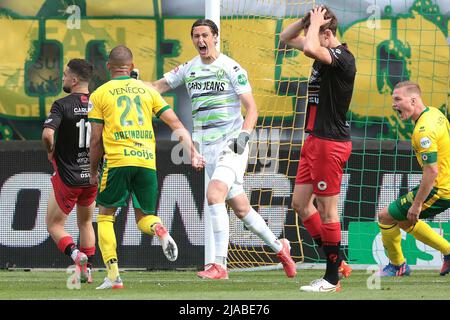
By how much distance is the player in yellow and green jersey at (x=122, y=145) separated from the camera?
27.2 feet

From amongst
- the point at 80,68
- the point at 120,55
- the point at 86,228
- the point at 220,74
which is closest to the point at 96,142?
the point at 120,55

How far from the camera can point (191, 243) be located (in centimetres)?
1171

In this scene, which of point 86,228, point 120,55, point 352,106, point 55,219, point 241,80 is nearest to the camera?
point 120,55

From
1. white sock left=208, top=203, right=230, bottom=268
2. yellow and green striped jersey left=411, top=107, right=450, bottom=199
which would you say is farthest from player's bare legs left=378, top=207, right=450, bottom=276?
white sock left=208, top=203, right=230, bottom=268

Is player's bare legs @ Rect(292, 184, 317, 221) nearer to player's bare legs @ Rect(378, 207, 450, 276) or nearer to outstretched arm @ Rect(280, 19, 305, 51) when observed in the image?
outstretched arm @ Rect(280, 19, 305, 51)

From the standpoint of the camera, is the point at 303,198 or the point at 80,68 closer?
the point at 303,198

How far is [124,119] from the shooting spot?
8.30m

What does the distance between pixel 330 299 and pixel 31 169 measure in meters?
5.22

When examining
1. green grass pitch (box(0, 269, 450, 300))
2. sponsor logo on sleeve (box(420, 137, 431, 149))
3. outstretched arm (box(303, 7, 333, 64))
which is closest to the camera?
green grass pitch (box(0, 269, 450, 300))

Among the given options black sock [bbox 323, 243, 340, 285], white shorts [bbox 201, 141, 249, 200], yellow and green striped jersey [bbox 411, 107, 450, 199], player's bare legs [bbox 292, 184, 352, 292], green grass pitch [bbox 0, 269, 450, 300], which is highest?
yellow and green striped jersey [bbox 411, 107, 450, 199]

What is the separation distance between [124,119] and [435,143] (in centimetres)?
283

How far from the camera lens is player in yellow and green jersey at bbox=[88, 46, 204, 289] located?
830cm

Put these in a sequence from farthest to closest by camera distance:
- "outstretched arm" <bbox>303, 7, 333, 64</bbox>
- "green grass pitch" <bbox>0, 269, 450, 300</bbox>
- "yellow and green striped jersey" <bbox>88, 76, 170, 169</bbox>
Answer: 1. "yellow and green striped jersey" <bbox>88, 76, 170, 169</bbox>
2. "outstretched arm" <bbox>303, 7, 333, 64</bbox>
3. "green grass pitch" <bbox>0, 269, 450, 300</bbox>

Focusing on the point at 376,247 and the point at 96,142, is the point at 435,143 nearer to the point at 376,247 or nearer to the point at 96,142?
the point at 376,247
